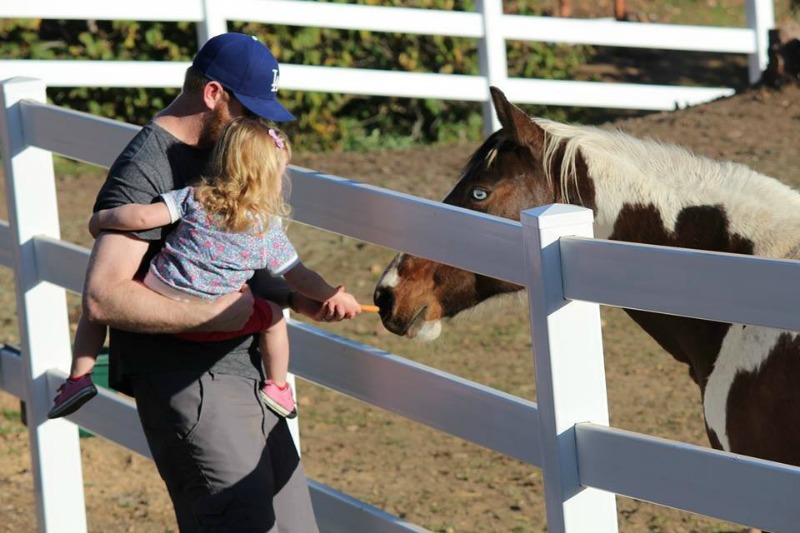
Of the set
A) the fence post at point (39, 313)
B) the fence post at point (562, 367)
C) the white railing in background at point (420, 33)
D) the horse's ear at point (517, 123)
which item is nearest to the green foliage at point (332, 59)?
the white railing in background at point (420, 33)

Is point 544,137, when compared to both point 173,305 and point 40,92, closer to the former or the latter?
point 173,305

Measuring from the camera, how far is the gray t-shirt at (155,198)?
314 cm

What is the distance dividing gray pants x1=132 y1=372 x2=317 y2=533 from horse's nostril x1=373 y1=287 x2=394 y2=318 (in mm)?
883

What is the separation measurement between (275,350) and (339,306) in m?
0.24

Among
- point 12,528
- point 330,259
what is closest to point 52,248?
point 12,528

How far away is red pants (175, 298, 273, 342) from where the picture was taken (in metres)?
3.20

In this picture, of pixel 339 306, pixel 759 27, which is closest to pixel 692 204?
pixel 339 306

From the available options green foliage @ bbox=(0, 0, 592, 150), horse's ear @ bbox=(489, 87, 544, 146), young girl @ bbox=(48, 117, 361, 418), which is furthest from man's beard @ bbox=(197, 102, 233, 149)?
green foliage @ bbox=(0, 0, 592, 150)

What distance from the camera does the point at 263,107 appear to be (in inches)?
125

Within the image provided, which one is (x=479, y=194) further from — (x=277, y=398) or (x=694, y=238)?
(x=277, y=398)

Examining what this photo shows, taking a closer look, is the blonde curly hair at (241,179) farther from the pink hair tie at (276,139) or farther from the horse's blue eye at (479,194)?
the horse's blue eye at (479,194)

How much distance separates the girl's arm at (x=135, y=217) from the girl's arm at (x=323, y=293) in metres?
0.39

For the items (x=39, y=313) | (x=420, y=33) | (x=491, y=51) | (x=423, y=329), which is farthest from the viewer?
(x=491, y=51)

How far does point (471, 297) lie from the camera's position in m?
4.18
